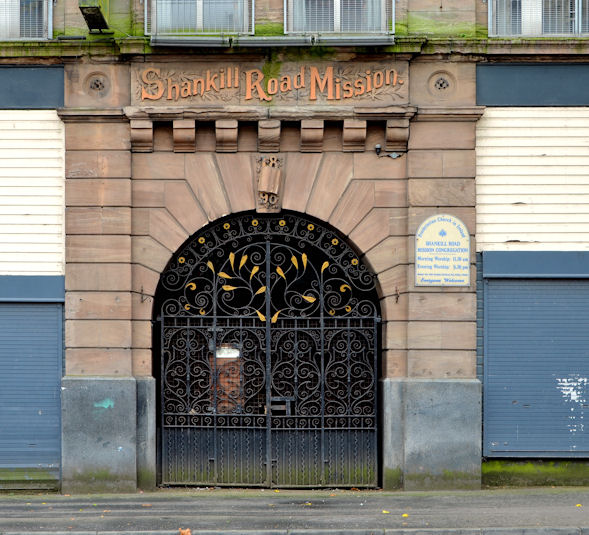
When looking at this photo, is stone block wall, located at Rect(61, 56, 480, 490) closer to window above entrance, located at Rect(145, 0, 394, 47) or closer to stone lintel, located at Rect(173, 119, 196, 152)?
stone lintel, located at Rect(173, 119, 196, 152)

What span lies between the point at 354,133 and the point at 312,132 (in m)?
0.55

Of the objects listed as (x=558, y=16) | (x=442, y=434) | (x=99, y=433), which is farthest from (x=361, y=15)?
(x=99, y=433)

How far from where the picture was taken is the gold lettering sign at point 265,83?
44.0 ft

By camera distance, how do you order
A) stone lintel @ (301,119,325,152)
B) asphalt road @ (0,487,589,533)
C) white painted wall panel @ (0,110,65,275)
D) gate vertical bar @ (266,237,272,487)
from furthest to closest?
gate vertical bar @ (266,237,272,487) → white painted wall panel @ (0,110,65,275) → stone lintel @ (301,119,325,152) → asphalt road @ (0,487,589,533)

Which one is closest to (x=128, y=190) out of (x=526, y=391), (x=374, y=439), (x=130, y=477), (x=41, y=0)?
(x=41, y=0)

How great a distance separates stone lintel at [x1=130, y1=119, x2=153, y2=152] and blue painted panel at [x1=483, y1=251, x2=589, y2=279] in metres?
4.61

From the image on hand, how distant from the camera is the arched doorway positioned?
1366 centimetres

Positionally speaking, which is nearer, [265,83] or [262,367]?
[265,83]

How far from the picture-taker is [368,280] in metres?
13.7

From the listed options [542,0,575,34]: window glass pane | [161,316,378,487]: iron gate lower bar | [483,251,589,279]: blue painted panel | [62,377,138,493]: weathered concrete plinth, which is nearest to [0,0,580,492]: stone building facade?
[62,377,138,493]: weathered concrete plinth

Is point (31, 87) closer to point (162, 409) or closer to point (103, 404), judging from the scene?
point (103, 404)

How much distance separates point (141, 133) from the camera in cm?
1337

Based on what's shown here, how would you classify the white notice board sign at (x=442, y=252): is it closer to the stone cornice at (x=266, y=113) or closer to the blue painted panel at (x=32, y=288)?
the stone cornice at (x=266, y=113)

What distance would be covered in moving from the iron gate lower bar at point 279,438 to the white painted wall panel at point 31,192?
6.23 feet
